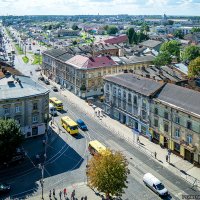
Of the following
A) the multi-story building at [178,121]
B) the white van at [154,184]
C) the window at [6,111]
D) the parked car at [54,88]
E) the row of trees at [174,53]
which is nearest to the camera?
the white van at [154,184]

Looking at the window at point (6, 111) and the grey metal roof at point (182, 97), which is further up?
the grey metal roof at point (182, 97)

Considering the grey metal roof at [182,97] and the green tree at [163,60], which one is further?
the green tree at [163,60]

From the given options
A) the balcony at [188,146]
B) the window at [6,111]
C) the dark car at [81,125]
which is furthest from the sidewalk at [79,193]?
the dark car at [81,125]

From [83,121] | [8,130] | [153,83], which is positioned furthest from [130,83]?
[8,130]

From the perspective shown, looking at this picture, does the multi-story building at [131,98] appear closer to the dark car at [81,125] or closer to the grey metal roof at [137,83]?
the grey metal roof at [137,83]

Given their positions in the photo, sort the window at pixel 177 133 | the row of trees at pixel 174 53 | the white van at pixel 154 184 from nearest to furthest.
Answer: the white van at pixel 154 184 < the window at pixel 177 133 < the row of trees at pixel 174 53

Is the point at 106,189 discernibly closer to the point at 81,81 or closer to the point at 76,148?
the point at 76,148

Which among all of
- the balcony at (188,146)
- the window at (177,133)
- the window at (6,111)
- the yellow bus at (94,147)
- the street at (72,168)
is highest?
the window at (6,111)
